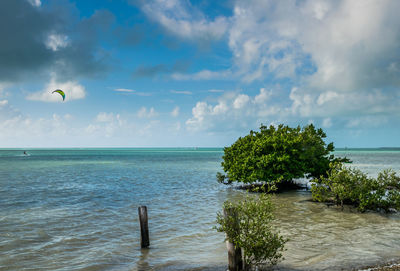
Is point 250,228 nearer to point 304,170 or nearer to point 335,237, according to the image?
point 335,237

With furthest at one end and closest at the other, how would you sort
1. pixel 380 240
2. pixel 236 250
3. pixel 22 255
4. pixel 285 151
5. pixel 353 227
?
1. pixel 285 151
2. pixel 353 227
3. pixel 380 240
4. pixel 22 255
5. pixel 236 250

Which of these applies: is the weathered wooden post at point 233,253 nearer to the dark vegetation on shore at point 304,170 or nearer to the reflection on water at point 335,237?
the dark vegetation on shore at point 304,170

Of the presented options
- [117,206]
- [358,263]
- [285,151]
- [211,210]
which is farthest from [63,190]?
[358,263]

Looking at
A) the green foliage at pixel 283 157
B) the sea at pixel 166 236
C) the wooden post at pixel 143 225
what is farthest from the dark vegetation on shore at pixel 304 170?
the wooden post at pixel 143 225

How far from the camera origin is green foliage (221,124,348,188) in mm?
25984

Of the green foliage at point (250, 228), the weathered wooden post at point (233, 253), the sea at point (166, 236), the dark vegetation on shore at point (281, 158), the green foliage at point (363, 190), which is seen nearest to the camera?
the green foliage at point (250, 228)

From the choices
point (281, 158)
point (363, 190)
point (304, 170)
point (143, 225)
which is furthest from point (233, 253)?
point (304, 170)

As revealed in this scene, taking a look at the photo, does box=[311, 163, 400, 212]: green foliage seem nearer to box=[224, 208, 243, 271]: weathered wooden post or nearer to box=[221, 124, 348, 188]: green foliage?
box=[221, 124, 348, 188]: green foliage

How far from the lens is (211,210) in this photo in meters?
21.4

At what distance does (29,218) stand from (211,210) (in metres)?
12.8

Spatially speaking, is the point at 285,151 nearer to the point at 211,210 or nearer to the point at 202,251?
the point at 211,210

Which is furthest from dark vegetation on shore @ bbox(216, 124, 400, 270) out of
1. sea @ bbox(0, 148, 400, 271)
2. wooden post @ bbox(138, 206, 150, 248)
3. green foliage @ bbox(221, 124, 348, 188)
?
wooden post @ bbox(138, 206, 150, 248)

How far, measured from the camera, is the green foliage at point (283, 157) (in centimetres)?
2598

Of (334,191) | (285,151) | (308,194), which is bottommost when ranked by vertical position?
(308,194)
